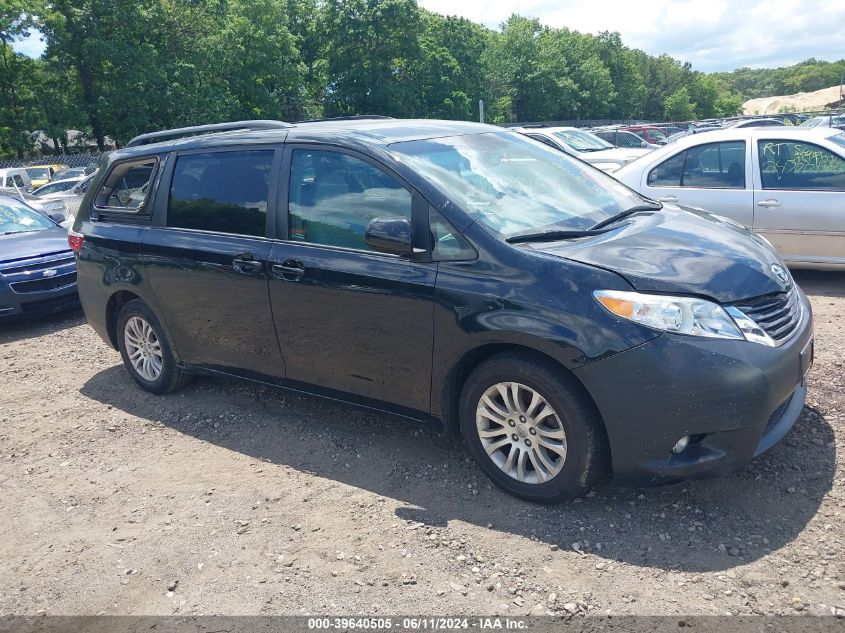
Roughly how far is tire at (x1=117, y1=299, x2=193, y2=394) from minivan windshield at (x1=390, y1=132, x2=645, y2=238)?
2.44m

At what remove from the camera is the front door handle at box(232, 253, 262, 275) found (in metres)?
4.36

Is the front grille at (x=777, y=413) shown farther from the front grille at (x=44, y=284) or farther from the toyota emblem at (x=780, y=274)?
the front grille at (x=44, y=284)

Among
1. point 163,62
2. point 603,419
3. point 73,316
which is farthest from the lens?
point 163,62

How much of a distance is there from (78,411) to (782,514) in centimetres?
473

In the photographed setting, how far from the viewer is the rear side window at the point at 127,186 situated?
5.21 meters

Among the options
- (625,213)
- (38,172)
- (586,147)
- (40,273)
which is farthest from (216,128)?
(38,172)

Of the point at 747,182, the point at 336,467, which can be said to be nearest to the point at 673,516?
the point at 336,467

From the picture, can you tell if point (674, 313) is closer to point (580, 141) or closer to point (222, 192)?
point (222, 192)

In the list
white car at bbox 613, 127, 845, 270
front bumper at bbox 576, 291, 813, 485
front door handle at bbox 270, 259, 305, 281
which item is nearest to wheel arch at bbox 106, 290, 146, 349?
front door handle at bbox 270, 259, 305, 281

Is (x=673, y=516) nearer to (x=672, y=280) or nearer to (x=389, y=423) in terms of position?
(x=672, y=280)

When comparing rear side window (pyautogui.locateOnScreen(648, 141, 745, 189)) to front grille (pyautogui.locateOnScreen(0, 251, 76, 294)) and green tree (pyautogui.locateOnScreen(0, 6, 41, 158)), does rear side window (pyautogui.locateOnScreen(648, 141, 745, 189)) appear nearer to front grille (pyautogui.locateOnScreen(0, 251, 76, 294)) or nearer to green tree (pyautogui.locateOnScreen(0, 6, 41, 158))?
front grille (pyautogui.locateOnScreen(0, 251, 76, 294))

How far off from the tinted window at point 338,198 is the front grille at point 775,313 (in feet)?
5.60

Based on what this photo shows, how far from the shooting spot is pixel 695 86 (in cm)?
10675

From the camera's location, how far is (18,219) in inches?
352
